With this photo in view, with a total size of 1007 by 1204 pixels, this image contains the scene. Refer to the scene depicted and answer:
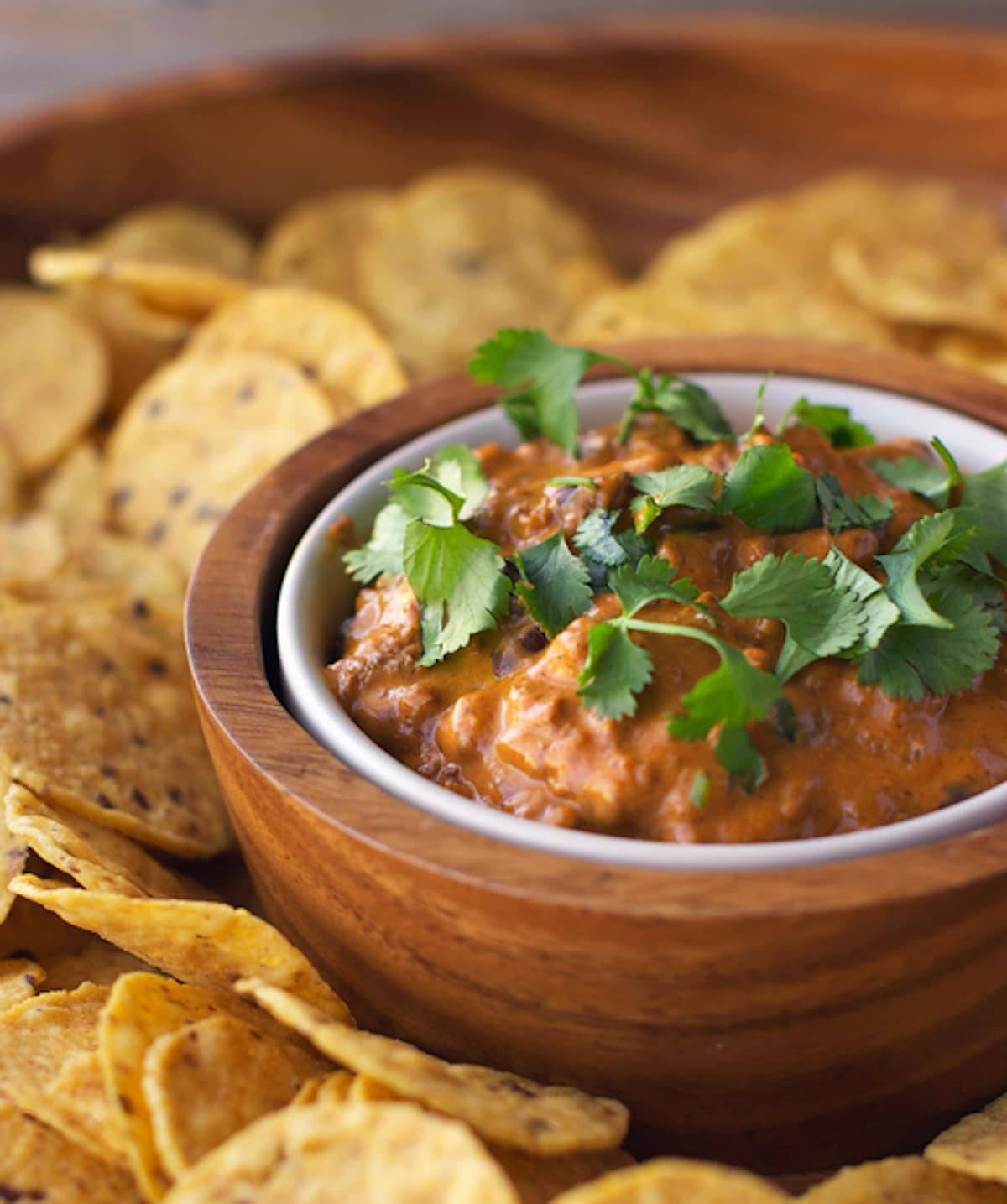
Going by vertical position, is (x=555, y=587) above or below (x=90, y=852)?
above

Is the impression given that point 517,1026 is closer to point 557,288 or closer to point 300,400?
point 300,400

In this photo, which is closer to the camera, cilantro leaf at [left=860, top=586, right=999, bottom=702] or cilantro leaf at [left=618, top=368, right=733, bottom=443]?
cilantro leaf at [left=860, top=586, right=999, bottom=702]

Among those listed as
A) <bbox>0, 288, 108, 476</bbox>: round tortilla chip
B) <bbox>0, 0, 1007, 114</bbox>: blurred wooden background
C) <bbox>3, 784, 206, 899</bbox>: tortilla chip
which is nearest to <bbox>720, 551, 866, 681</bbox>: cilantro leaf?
<bbox>3, 784, 206, 899</bbox>: tortilla chip

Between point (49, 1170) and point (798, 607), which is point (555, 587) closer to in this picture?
point (798, 607)

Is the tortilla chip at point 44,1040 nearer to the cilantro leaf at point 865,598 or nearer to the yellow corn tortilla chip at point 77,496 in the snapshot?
the cilantro leaf at point 865,598

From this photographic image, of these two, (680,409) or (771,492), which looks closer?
(771,492)

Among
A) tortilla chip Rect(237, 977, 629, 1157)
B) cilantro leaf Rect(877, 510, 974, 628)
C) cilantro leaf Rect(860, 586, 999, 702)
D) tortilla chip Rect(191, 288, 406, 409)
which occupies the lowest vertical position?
tortilla chip Rect(237, 977, 629, 1157)

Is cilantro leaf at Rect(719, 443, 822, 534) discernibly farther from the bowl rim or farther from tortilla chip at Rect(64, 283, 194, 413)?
tortilla chip at Rect(64, 283, 194, 413)

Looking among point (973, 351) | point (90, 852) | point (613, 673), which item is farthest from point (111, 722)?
point (973, 351)
